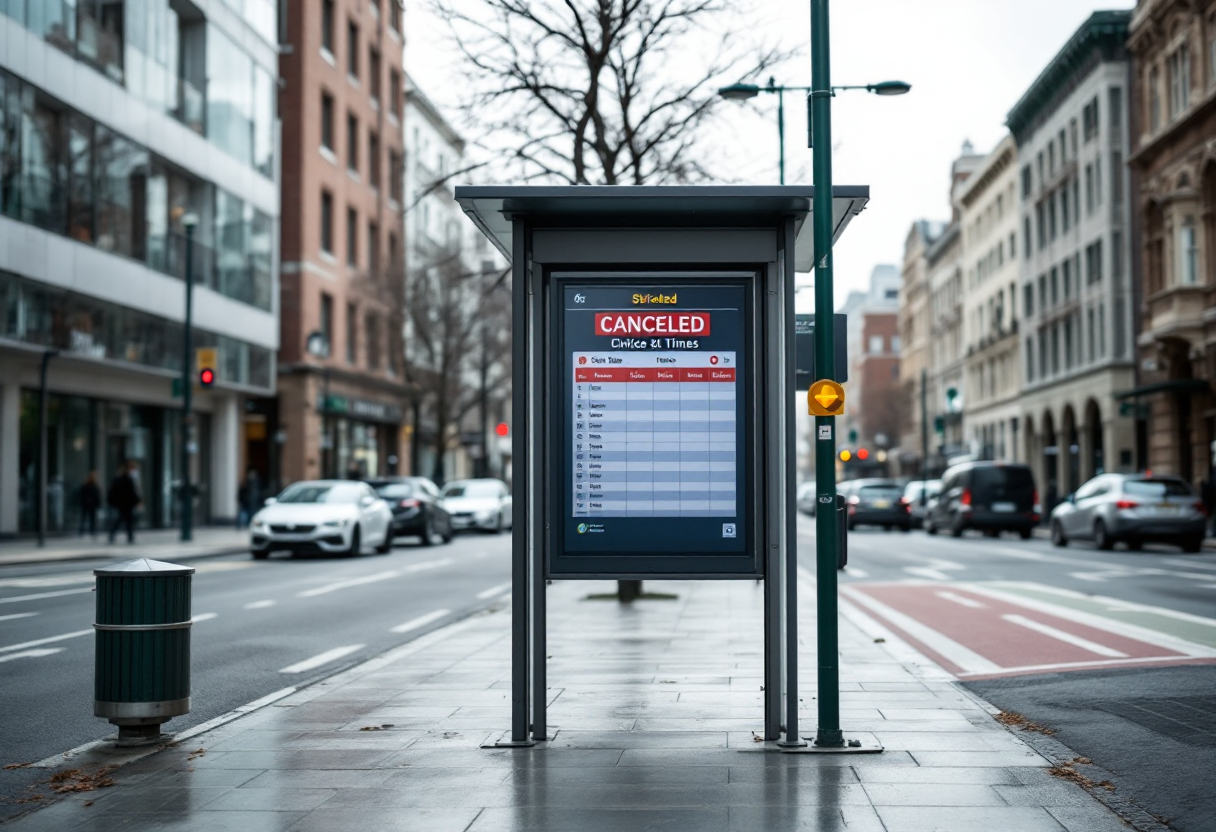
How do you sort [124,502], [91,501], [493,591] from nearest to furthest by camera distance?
[493,591], [124,502], [91,501]

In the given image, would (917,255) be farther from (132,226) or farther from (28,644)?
(28,644)

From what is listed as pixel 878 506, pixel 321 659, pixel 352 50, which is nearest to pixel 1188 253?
pixel 878 506

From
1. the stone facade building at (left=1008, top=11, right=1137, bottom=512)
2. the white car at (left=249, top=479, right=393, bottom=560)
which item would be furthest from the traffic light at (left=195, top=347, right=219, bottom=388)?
the stone facade building at (left=1008, top=11, right=1137, bottom=512)

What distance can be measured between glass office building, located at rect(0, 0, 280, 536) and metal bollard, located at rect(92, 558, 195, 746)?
71.3 ft

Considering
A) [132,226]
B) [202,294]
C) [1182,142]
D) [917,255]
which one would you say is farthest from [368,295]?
[917,255]

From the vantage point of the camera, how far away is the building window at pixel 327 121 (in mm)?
50594

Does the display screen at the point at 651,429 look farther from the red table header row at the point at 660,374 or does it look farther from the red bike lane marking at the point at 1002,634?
the red bike lane marking at the point at 1002,634

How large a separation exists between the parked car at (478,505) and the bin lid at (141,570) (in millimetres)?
32111

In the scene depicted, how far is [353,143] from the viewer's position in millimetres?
54562

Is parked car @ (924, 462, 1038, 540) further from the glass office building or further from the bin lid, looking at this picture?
the bin lid

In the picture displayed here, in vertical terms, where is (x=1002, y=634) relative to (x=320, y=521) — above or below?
below

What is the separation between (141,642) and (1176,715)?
583 centimetres

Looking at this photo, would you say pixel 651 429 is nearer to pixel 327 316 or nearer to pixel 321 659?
pixel 321 659

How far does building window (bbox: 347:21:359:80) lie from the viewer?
175 ft
